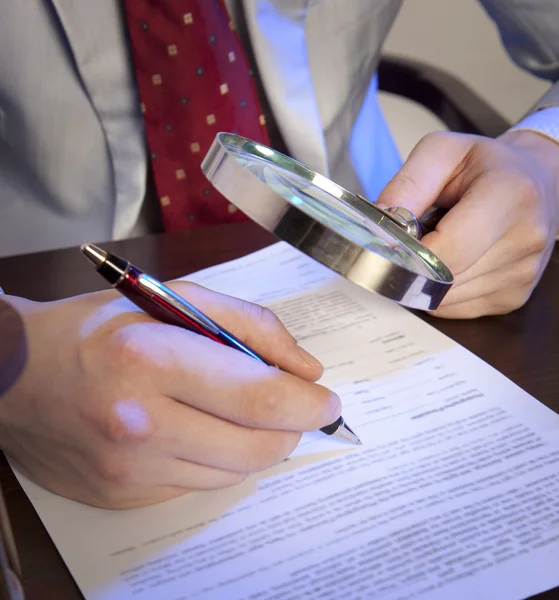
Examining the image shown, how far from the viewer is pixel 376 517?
416mm

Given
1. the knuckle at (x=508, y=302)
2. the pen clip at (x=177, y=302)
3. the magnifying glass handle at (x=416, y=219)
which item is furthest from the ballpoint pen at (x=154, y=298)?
the knuckle at (x=508, y=302)

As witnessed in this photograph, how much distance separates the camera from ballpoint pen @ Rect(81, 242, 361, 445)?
1.30ft

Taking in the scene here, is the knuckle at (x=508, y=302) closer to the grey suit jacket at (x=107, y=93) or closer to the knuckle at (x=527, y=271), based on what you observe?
the knuckle at (x=527, y=271)

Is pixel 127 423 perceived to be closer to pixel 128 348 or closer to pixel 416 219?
pixel 128 348

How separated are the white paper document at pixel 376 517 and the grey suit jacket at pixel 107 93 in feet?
1.30

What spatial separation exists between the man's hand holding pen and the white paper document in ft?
0.07

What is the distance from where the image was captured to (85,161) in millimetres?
791

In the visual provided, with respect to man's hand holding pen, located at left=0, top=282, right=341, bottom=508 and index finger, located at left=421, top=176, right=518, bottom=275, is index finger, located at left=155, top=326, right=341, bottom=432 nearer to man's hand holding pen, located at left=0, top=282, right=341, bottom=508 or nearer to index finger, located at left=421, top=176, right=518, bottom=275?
man's hand holding pen, located at left=0, top=282, right=341, bottom=508

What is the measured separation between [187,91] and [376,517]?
50 cm

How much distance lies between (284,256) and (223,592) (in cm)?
41

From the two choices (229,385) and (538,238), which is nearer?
(229,385)

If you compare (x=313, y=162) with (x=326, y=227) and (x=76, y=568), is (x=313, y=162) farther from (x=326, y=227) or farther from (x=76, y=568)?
(x=76, y=568)

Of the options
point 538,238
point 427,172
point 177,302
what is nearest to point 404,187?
point 427,172

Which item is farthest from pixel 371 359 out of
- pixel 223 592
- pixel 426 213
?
pixel 223 592
